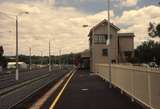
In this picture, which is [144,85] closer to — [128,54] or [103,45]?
[103,45]

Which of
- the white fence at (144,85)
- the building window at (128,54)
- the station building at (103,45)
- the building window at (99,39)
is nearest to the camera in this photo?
the white fence at (144,85)

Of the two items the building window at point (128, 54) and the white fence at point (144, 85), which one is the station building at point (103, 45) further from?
the white fence at point (144, 85)

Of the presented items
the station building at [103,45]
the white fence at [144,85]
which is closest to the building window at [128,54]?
the station building at [103,45]

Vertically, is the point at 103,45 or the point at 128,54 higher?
the point at 103,45

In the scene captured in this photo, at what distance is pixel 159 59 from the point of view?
115 meters

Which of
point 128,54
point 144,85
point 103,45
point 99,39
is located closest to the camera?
point 144,85

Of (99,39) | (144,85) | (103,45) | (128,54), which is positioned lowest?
(144,85)

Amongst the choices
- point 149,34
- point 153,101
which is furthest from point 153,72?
point 149,34

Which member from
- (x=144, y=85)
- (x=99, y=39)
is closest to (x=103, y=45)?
(x=99, y=39)

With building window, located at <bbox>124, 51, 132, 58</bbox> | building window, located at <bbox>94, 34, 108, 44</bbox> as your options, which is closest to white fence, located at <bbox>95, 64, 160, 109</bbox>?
building window, located at <bbox>94, 34, 108, 44</bbox>

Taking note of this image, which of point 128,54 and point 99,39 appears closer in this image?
point 99,39

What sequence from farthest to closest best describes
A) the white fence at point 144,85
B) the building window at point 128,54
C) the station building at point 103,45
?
1. the building window at point 128,54
2. the station building at point 103,45
3. the white fence at point 144,85

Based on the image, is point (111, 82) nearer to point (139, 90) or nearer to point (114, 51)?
point (139, 90)

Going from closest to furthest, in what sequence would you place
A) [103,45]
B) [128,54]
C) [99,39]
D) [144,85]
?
[144,85] < [99,39] < [103,45] < [128,54]
